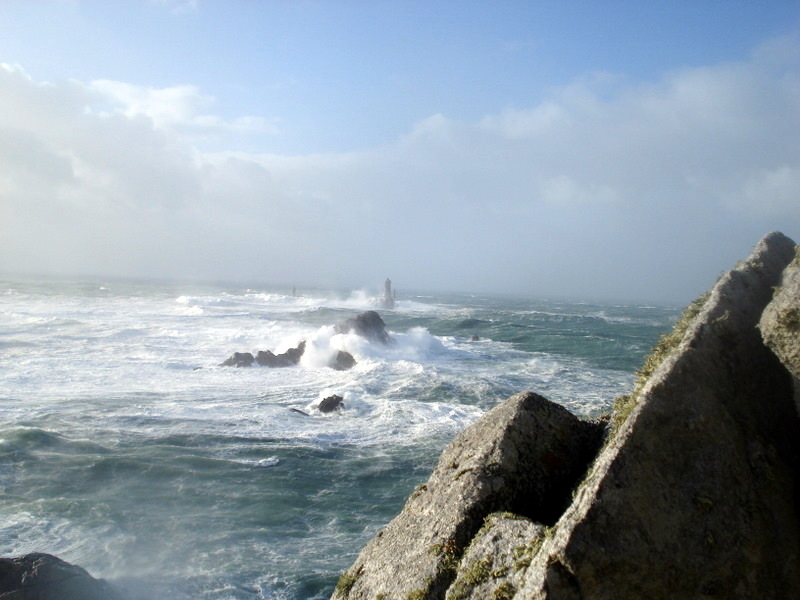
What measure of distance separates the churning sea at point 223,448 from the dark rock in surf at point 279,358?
2.16ft

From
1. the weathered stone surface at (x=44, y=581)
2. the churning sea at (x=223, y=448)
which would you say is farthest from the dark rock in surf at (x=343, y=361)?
the weathered stone surface at (x=44, y=581)

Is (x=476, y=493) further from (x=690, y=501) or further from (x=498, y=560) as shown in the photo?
(x=690, y=501)

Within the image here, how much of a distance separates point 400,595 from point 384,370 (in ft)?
76.4

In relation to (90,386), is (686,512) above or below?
above

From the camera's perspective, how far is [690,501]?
2885 millimetres

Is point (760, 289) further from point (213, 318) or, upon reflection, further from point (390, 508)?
point (213, 318)

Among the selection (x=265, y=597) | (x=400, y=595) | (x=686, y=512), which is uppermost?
(x=686, y=512)

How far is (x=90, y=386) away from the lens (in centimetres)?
2122

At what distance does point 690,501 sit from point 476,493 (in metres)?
1.50

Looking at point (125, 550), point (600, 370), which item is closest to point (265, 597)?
point (125, 550)

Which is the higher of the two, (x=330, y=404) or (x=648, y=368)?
(x=648, y=368)

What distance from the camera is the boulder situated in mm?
36781

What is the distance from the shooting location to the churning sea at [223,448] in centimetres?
904

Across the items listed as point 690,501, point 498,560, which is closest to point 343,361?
point 498,560
